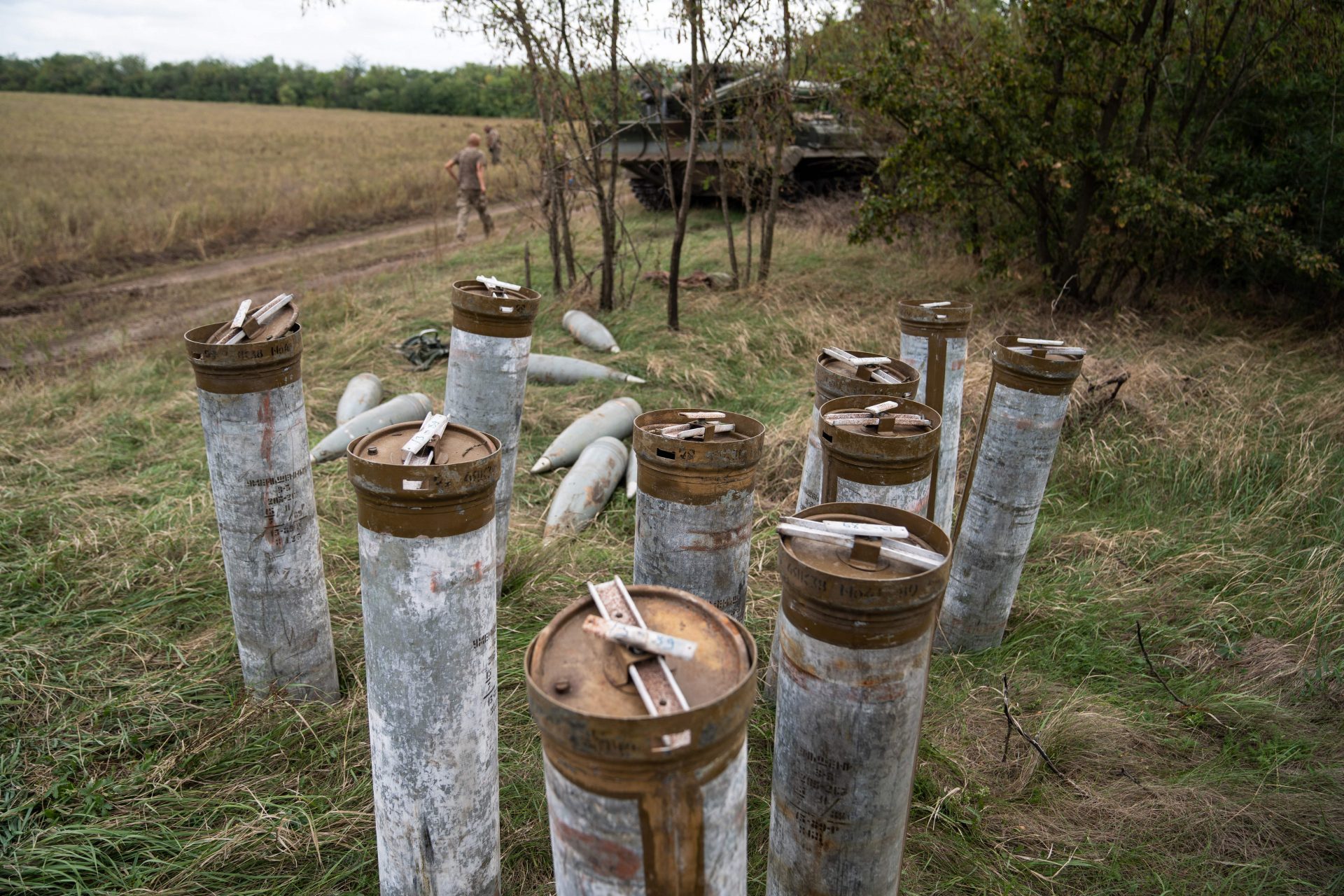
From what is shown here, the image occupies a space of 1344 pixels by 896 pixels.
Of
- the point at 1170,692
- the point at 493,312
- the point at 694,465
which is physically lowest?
the point at 1170,692

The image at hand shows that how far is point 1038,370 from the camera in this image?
3.08 m

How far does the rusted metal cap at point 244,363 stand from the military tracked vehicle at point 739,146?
4549 millimetres

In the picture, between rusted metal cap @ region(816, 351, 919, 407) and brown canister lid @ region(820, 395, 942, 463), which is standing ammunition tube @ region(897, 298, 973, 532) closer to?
rusted metal cap @ region(816, 351, 919, 407)

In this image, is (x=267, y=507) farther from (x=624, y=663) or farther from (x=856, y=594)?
(x=856, y=594)

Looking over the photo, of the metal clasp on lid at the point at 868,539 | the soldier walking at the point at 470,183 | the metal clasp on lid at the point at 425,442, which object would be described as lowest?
the metal clasp on lid at the point at 868,539

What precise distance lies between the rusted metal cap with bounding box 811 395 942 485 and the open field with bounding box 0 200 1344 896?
99cm

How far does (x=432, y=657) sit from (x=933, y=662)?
2.22 m

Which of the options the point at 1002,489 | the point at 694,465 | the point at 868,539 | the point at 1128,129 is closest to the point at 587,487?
the point at 1002,489

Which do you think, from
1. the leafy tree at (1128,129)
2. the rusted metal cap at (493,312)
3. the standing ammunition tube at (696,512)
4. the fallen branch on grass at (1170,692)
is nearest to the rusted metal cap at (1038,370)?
the fallen branch on grass at (1170,692)

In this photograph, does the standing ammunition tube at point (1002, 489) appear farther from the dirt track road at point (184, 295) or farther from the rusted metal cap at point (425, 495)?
the dirt track road at point (184, 295)

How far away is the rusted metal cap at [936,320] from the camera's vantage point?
3.57 metres

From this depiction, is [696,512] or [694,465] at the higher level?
[694,465]

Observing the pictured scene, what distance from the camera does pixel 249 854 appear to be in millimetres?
2285


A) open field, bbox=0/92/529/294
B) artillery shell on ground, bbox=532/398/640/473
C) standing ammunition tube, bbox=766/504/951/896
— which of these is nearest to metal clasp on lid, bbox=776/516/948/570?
standing ammunition tube, bbox=766/504/951/896
